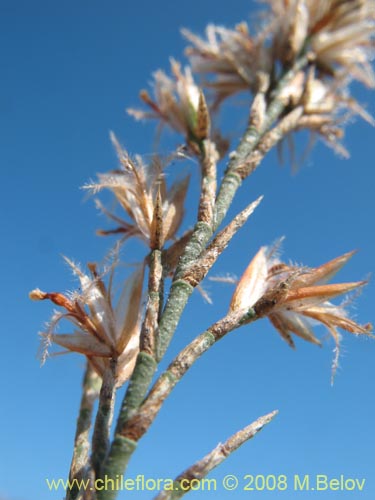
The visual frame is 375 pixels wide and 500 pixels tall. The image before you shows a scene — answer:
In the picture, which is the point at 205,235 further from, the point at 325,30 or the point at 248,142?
the point at 325,30

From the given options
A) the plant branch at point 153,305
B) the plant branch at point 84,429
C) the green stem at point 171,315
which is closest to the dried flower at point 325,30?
the green stem at point 171,315

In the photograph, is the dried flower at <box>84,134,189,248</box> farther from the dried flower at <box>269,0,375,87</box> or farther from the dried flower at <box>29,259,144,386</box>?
the dried flower at <box>269,0,375,87</box>

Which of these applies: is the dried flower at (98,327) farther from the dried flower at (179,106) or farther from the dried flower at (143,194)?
the dried flower at (179,106)

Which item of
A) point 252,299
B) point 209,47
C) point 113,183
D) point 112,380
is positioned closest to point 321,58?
point 209,47

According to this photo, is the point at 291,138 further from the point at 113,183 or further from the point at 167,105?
the point at 113,183

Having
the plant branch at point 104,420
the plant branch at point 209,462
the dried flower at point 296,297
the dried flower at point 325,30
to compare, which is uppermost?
the dried flower at point 325,30

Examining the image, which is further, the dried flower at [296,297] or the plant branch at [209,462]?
the dried flower at [296,297]

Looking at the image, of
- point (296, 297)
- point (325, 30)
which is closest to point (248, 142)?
point (296, 297)
